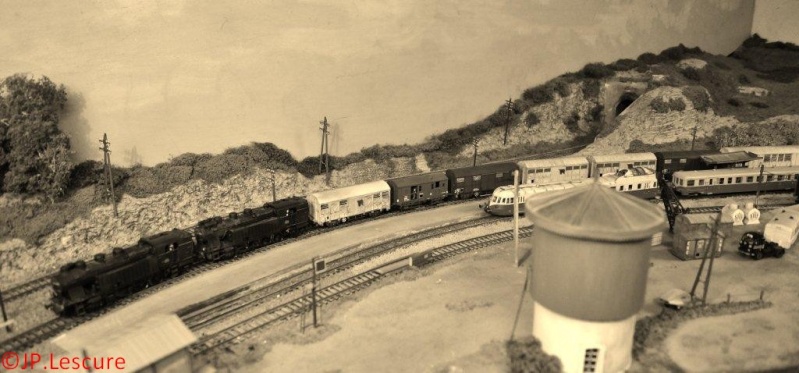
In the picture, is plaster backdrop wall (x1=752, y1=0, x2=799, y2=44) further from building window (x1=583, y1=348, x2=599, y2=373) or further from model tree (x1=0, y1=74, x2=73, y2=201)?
model tree (x1=0, y1=74, x2=73, y2=201)

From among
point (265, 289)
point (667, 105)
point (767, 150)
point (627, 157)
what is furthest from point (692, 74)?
point (265, 289)

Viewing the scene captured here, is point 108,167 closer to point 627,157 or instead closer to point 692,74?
point 627,157

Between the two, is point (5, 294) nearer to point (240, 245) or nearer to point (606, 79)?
point (240, 245)

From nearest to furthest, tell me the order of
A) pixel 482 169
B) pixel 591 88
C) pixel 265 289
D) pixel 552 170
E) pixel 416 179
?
pixel 265 289, pixel 416 179, pixel 482 169, pixel 552 170, pixel 591 88

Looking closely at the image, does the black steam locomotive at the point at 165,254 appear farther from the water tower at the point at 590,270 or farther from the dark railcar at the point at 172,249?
the water tower at the point at 590,270

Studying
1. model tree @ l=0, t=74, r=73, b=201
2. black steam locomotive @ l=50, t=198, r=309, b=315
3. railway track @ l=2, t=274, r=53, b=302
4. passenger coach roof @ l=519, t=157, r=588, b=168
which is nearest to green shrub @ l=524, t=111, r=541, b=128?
passenger coach roof @ l=519, t=157, r=588, b=168

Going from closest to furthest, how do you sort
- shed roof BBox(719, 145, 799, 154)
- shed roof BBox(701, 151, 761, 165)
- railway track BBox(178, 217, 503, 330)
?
railway track BBox(178, 217, 503, 330) → shed roof BBox(701, 151, 761, 165) → shed roof BBox(719, 145, 799, 154)

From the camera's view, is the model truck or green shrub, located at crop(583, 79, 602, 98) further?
green shrub, located at crop(583, 79, 602, 98)

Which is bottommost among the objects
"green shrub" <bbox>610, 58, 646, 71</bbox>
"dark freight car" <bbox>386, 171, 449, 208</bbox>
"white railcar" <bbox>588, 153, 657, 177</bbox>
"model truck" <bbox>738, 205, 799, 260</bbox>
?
"model truck" <bbox>738, 205, 799, 260</bbox>
